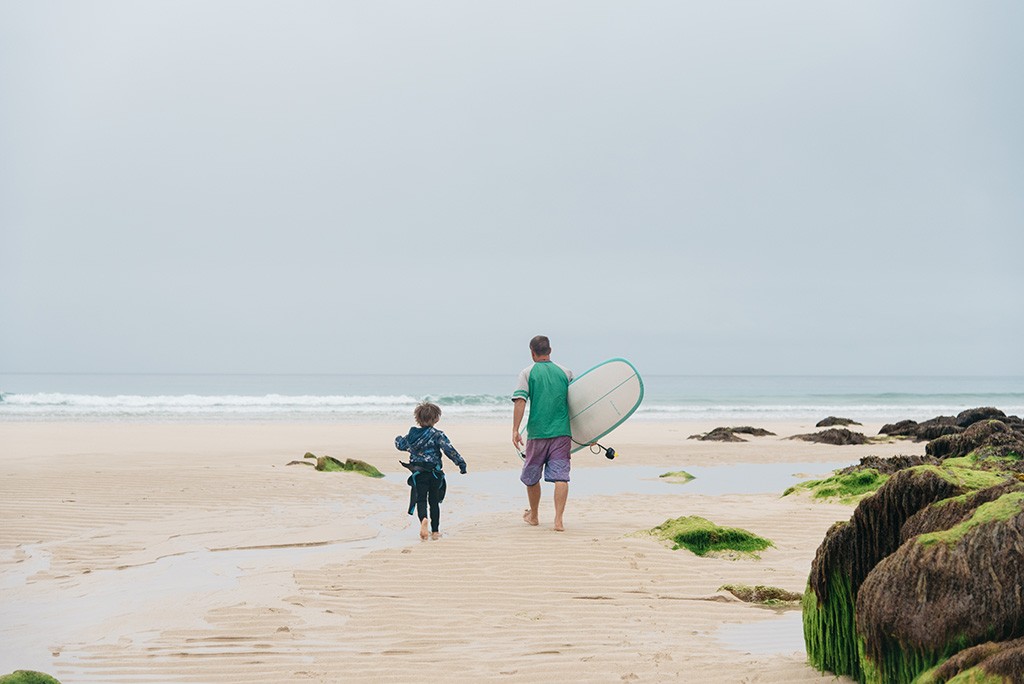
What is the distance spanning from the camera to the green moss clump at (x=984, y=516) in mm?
3389

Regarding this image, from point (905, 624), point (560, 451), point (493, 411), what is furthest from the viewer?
point (493, 411)

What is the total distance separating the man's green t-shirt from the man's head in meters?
0.13

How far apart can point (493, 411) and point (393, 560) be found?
3541 centimetres

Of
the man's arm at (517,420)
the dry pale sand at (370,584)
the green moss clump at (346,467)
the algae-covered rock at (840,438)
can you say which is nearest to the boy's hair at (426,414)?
the man's arm at (517,420)

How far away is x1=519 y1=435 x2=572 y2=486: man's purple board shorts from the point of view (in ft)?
29.6

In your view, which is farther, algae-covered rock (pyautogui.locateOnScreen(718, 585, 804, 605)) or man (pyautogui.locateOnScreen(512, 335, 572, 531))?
man (pyautogui.locateOnScreen(512, 335, 572, 531))

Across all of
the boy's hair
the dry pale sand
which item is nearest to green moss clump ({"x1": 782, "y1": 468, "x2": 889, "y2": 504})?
the dry pale sand

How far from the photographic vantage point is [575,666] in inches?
188

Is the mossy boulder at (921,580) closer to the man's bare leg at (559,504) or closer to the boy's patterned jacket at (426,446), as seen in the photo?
the man's bare leg at (559,504)

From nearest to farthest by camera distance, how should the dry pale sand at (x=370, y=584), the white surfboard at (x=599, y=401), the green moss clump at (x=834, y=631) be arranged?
the green moss clump at (x=834, y=631), the dry pale sand at (x=370, y=584), the white surfboard at (x=599, y=401)

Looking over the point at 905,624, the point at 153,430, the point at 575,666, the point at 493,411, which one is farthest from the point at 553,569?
the point at 493,411

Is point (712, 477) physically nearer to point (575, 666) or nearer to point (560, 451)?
point (560, 451)

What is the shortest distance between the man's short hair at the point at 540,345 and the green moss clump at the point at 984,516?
5818 millimetres

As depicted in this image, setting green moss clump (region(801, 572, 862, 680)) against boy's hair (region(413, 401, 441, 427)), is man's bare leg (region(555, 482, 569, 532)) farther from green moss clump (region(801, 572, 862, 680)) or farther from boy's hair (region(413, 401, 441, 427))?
green moss clump (region(801, 572, 862, 680))
